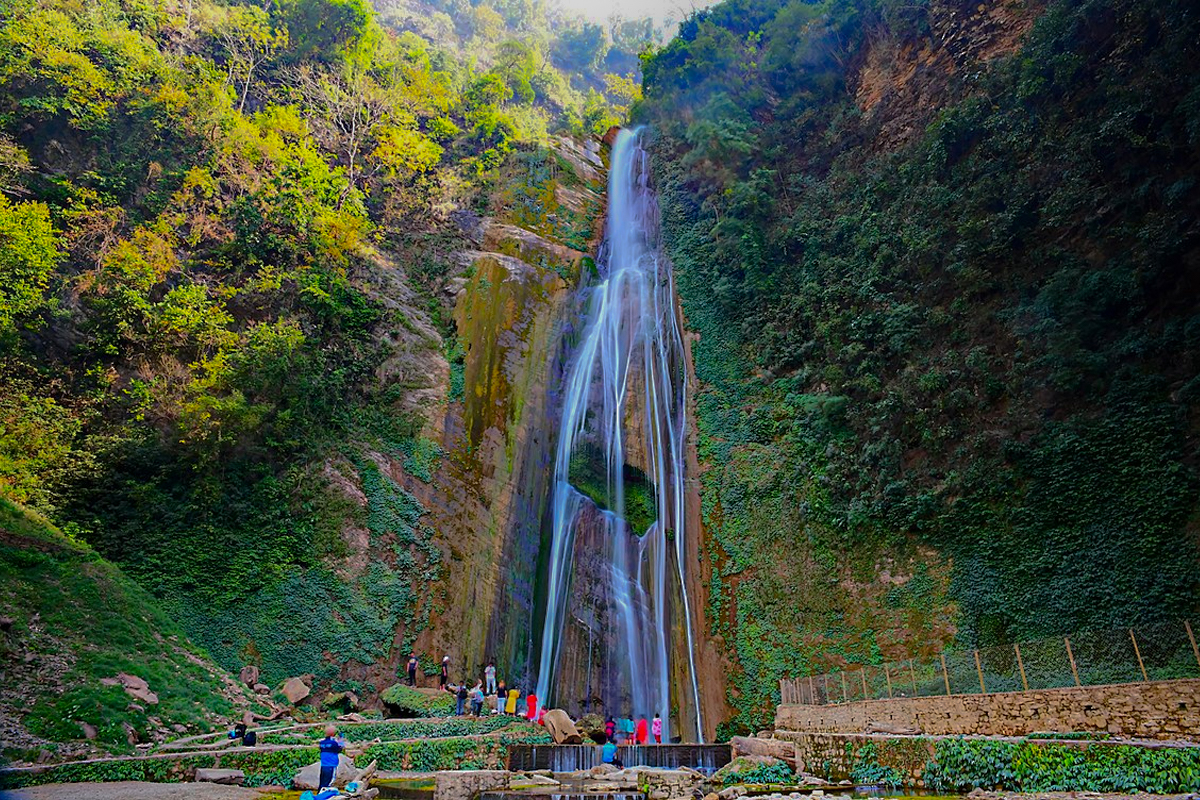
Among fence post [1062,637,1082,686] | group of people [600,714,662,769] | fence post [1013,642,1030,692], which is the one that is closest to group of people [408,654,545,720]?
group of people [600,714,662,769]

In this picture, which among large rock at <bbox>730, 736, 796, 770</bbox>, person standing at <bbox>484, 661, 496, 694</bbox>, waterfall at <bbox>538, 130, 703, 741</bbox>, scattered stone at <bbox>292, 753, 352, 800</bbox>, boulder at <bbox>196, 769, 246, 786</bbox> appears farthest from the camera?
waterfall at <bbox>538, 130, 703, 741</bbox>

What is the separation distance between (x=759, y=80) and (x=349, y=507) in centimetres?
2183

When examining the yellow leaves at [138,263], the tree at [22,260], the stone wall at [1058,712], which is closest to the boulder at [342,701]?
the stone wall at [1058,712]

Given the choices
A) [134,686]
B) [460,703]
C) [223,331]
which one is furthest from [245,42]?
[460,703]

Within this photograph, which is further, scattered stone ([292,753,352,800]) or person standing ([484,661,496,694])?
person standing ([484,661,496,694])

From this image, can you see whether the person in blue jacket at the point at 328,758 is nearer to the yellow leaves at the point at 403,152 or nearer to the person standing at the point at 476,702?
the person standing at the point at 476,702

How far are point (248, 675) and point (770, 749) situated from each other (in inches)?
438

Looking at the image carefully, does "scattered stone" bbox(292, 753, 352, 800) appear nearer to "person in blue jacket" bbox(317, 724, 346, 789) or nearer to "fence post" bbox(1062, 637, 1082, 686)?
"person in blue jacket" bbox(317, 724, 346, 789)

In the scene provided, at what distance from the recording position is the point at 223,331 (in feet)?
58.1

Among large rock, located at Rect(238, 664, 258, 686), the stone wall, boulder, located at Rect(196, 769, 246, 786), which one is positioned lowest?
boulder, located at Rect(196, 769, 246, 786)

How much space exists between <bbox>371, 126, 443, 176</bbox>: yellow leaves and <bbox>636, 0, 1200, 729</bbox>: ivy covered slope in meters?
12.8

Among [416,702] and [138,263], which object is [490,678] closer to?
[416,702]

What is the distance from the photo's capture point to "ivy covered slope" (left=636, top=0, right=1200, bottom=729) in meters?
12.5

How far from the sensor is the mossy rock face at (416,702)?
14.1 meters
